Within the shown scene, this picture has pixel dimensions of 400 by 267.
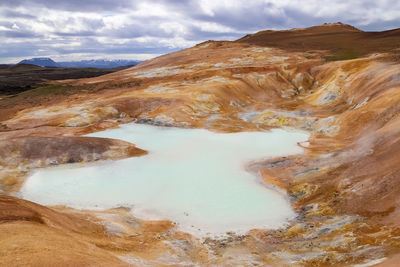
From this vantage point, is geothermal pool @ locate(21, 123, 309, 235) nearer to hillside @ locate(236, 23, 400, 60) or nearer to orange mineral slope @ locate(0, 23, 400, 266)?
orange mineral slope @ locate(0, 23, 400, 266)

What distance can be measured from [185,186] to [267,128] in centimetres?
2108

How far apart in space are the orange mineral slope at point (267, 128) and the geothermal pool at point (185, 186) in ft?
4.95

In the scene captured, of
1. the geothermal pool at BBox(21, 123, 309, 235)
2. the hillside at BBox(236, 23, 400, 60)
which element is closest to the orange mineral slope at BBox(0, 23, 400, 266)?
the hillside at BBox(236, 23, 400, 60)

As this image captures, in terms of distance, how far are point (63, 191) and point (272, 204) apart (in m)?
17.1

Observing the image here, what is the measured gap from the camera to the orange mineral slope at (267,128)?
15.2 meters

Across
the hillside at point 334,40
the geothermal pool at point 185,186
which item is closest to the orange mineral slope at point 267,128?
the hillside at point 334,40

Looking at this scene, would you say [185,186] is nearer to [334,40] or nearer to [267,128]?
[267,128]

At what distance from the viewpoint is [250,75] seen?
66.2 meters

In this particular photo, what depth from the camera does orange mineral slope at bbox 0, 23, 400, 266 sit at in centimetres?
1516

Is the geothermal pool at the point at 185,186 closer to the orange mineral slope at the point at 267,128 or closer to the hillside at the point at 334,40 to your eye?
the orange mineral slope at the point at 267,128

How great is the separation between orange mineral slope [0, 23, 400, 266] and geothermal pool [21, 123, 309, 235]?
1.51m

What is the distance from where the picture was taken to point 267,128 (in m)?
43.2

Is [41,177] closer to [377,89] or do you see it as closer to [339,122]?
[339,122]

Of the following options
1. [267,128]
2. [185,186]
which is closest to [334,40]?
[267,128]
